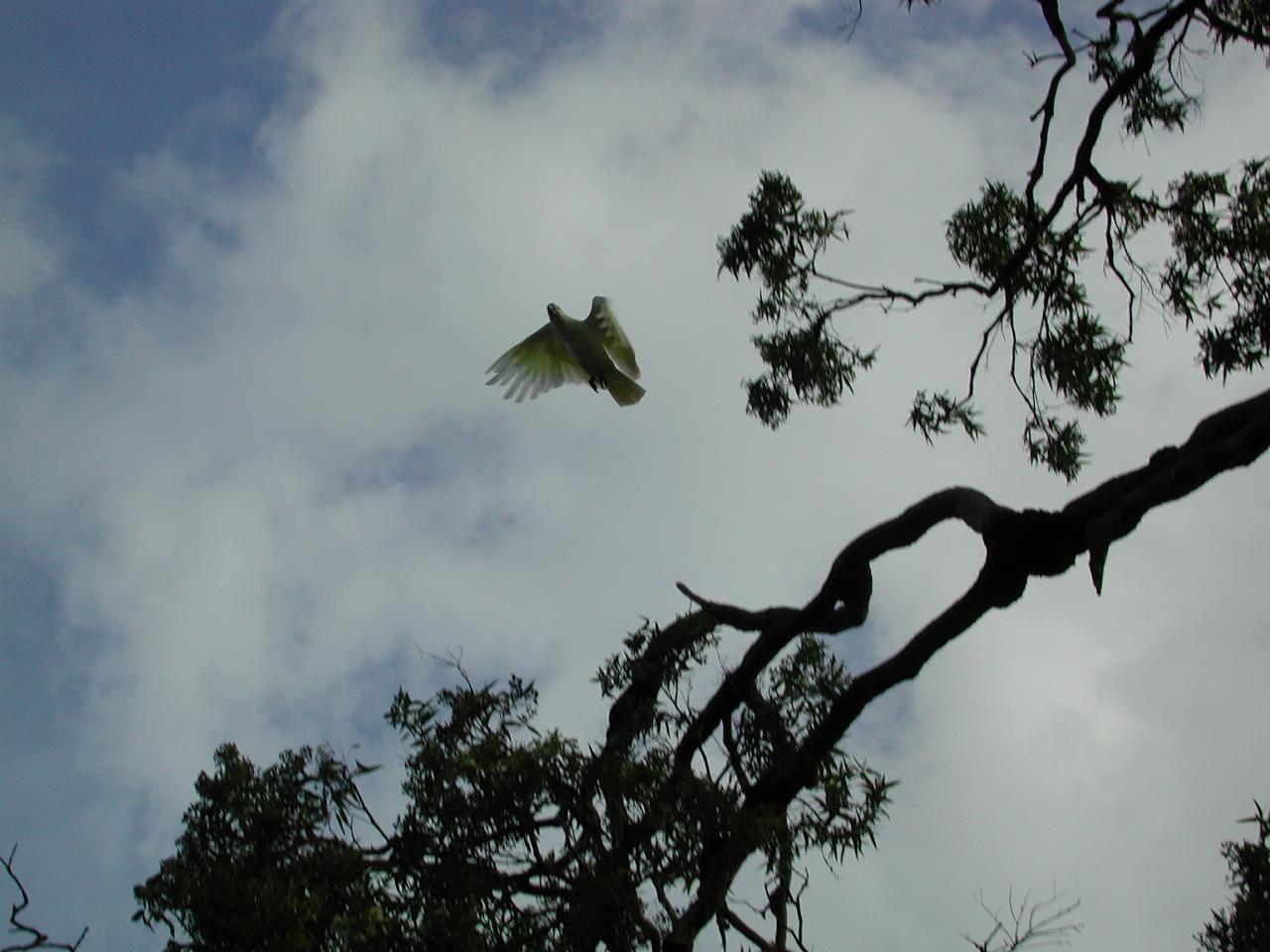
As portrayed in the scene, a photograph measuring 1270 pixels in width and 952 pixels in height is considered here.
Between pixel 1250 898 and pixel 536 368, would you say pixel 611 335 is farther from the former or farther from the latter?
pixel 1250 898

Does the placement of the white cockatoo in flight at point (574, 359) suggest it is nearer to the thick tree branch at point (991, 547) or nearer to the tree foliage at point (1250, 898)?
the thick tree branch at point (991, 547)

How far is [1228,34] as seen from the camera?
5.34 metres

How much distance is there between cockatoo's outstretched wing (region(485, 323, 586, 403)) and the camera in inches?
288

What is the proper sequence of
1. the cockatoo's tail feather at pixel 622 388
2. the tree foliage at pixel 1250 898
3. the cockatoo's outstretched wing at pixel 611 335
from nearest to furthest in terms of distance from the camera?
the tree foliage at pixel 1250 898, the cockatoo's outstretched wing at pixel 611 335, the cockatoo's tail feather at pixel 622 388

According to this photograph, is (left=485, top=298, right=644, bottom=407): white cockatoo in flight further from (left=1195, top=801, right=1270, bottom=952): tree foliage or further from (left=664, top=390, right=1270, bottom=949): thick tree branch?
(left=1195, top=801, right=1270, bottom=952): tree foliage

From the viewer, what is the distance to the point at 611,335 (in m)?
6.64

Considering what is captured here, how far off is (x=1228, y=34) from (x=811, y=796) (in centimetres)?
425

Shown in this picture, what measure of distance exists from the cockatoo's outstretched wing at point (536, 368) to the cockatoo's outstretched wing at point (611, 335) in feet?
1.65

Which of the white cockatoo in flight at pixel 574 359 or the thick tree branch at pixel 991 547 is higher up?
the white cockatoo in flight at pixel 574 359

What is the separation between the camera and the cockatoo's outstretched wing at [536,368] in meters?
7.31

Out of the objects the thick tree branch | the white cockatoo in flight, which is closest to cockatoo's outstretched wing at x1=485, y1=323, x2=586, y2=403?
the white cockatoo in flight

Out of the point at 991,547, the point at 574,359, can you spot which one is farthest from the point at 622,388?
the point at 991,547

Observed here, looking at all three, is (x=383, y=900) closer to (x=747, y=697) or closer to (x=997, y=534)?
(x=747, y=697)

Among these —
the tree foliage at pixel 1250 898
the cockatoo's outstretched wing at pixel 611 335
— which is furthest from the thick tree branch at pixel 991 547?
the cockatoo's outstretched wing at pixel 611 335
